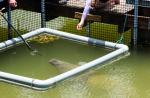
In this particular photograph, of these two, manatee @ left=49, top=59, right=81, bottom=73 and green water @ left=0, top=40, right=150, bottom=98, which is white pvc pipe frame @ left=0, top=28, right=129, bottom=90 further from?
manatee @ left=49, top=59, right=81, bottom=73

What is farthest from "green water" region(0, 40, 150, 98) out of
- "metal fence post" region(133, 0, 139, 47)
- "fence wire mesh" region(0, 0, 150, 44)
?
"fence wire mesh" region(0, 0, 150, 44)

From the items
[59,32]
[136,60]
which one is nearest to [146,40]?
[136,60]

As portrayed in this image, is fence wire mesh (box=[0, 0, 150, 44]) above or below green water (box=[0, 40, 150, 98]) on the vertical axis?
above

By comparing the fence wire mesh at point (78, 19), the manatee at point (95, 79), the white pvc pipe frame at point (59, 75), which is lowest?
the manatee at point (95, 79)

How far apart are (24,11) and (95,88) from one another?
370cm

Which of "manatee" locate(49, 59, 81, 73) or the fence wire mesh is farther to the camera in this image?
the fence wire mesh

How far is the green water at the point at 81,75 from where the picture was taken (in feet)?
25.7

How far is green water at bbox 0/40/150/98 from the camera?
25.7 ft

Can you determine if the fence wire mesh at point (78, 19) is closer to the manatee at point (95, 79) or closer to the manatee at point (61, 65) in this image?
the manatee at point (61, 65)

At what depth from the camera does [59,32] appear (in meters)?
9.58

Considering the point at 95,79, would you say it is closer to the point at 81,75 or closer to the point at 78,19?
the point at 81,75

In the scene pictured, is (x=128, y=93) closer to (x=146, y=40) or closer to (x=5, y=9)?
(x=146, y=40)

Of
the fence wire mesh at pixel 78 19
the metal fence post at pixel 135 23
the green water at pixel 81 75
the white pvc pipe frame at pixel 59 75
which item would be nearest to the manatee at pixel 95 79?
the green water at pixel 81 75

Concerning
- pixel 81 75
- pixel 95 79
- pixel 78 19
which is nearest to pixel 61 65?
pixel 81 75
